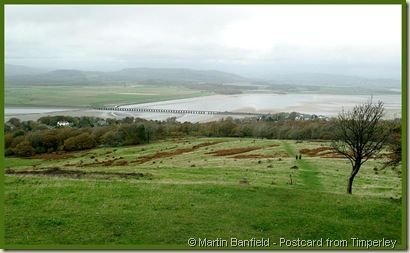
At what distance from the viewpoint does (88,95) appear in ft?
403

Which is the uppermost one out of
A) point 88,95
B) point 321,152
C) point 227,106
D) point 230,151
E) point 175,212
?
point 88,95

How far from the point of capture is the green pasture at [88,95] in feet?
274

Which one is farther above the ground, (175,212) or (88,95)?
(88,95)

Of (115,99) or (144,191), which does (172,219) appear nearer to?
(144,191)

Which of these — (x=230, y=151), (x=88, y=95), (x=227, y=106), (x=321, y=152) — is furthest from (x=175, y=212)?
(x=227, y=106)

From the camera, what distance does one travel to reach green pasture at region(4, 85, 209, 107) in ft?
274

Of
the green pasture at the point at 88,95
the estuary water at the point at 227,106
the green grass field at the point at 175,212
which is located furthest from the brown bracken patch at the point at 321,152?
the green pasture at the point at 88,95

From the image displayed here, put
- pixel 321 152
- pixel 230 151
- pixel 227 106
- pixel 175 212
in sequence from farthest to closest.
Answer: pixel 227 106 < pixel 230 151 < pixel 321 152 < pixel 175 212

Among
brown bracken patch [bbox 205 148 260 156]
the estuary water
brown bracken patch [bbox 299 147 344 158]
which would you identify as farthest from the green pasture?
brown bracken patch [bbox 299 147 344 158]

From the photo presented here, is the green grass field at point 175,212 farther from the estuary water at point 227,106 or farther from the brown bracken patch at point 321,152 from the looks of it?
the estuary water at point 227,106

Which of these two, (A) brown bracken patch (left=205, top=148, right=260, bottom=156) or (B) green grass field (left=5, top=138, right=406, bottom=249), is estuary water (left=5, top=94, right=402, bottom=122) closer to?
(A) brown bracken patch (left=205, top=148, right=260, bottom=156)

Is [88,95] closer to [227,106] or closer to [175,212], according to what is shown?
[227,106]

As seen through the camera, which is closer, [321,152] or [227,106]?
[321,152]

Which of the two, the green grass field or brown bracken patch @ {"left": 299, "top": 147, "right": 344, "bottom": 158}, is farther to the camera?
brown bracken patch @ {"left": 299, "top": 147, "right": 344, "bottom": 158}
